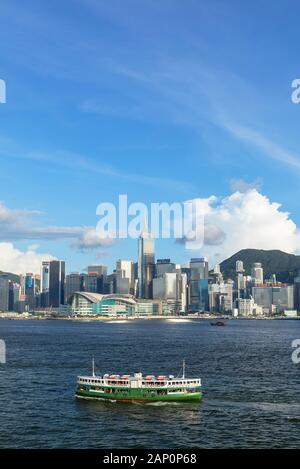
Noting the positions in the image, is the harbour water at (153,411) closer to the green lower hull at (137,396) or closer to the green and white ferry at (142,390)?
the green lower hull at (137,396)

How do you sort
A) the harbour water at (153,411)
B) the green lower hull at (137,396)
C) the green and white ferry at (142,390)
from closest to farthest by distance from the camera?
the harbour water at (153,411) < the green lower hull at (137,396) < the green and white ferry at (142,390)

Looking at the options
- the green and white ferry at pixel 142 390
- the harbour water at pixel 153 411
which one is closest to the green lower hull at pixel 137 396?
the green and white ferry at pixel 142 390

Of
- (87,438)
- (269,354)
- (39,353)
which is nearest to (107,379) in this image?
(87,438)

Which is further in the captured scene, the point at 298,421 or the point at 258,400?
the point at 258,400

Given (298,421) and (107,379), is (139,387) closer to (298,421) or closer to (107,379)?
(107,379)

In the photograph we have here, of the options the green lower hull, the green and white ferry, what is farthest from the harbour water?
the green and white ferry

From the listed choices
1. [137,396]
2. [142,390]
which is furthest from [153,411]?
[137,396]

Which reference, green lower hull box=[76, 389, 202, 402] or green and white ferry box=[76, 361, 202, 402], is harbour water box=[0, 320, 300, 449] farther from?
green and white ferry box=[76, 361, 202, 402]
